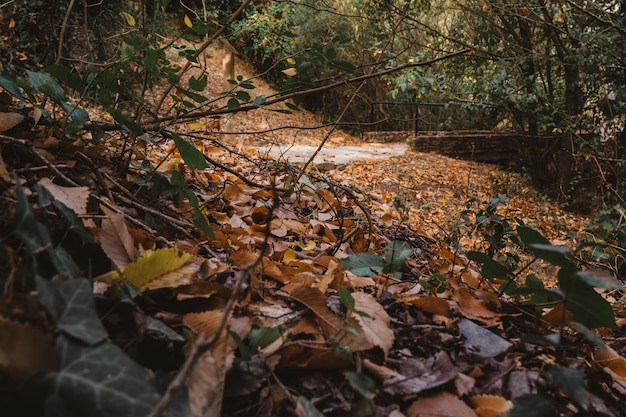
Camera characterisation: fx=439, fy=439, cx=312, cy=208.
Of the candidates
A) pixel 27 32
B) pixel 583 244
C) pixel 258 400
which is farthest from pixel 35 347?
pixel 27 32

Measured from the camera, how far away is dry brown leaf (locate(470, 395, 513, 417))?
69 centimetres

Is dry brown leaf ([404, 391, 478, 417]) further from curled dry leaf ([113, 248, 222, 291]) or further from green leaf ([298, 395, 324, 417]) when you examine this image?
curled dry leaf ([113, 248, 222, 291])

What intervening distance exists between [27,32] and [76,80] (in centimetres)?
516

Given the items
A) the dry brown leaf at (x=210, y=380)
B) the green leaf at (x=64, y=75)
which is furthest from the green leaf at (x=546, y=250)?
the green leaf at (x=64, y=75)

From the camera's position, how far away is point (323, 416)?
24.1 inches

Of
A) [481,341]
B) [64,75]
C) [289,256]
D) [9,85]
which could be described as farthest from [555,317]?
[9,85]

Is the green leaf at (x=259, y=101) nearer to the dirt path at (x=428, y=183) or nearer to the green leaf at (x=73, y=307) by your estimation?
the green leaf at (x=73, y=307)

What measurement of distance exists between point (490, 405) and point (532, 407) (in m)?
0.08

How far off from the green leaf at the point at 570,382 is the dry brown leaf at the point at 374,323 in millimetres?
261

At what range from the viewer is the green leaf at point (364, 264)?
1158 mm

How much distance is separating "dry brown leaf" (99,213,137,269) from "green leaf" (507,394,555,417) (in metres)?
0.70

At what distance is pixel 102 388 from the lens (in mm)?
459

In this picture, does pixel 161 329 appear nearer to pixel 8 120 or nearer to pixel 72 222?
pixel 72 222

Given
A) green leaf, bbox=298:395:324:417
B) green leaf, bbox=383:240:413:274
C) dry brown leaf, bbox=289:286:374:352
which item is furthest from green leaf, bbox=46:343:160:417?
green leaf, bbox=383:240:413:274
